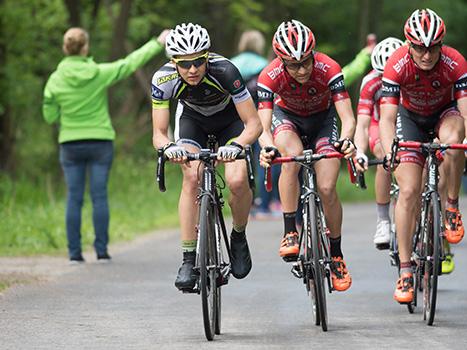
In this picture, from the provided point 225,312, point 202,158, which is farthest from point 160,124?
point 225,312

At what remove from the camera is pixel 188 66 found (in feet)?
31.7

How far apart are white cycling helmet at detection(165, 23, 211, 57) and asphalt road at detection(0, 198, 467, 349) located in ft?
6.41

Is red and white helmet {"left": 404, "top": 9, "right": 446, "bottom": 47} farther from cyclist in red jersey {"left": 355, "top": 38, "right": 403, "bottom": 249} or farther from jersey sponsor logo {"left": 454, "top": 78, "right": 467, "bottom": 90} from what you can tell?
cyclist in red jersey {"left": 355, "top": 38, "right": 403, "bottom": 249}

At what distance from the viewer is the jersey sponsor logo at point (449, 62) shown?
10320 mm

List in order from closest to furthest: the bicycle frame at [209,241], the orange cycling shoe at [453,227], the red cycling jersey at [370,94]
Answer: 1. the bicycle frame at [209,241]
2. the orange cycling shoe at [453,227]
3. the red cycling jersey at [370,94]

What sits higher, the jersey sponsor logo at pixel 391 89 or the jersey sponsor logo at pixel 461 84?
the jersey sponsor logo at pixel 461 84

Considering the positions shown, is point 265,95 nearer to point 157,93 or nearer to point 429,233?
point 157,93

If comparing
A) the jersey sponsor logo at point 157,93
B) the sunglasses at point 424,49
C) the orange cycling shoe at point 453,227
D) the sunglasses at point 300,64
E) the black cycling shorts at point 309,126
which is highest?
the sunglasses at point 424,49

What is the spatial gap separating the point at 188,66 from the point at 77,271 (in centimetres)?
463

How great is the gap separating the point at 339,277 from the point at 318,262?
2.08ft

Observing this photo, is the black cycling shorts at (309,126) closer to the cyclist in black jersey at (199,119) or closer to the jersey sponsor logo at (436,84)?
the cyclist in black jersey at (199,119)

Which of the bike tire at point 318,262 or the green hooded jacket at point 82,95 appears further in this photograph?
the green hooded jacket at point 82,95

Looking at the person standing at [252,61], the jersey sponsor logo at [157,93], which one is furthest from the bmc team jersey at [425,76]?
the person standing at [252,61]

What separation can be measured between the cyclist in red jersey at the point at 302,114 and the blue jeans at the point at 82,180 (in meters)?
3.81
